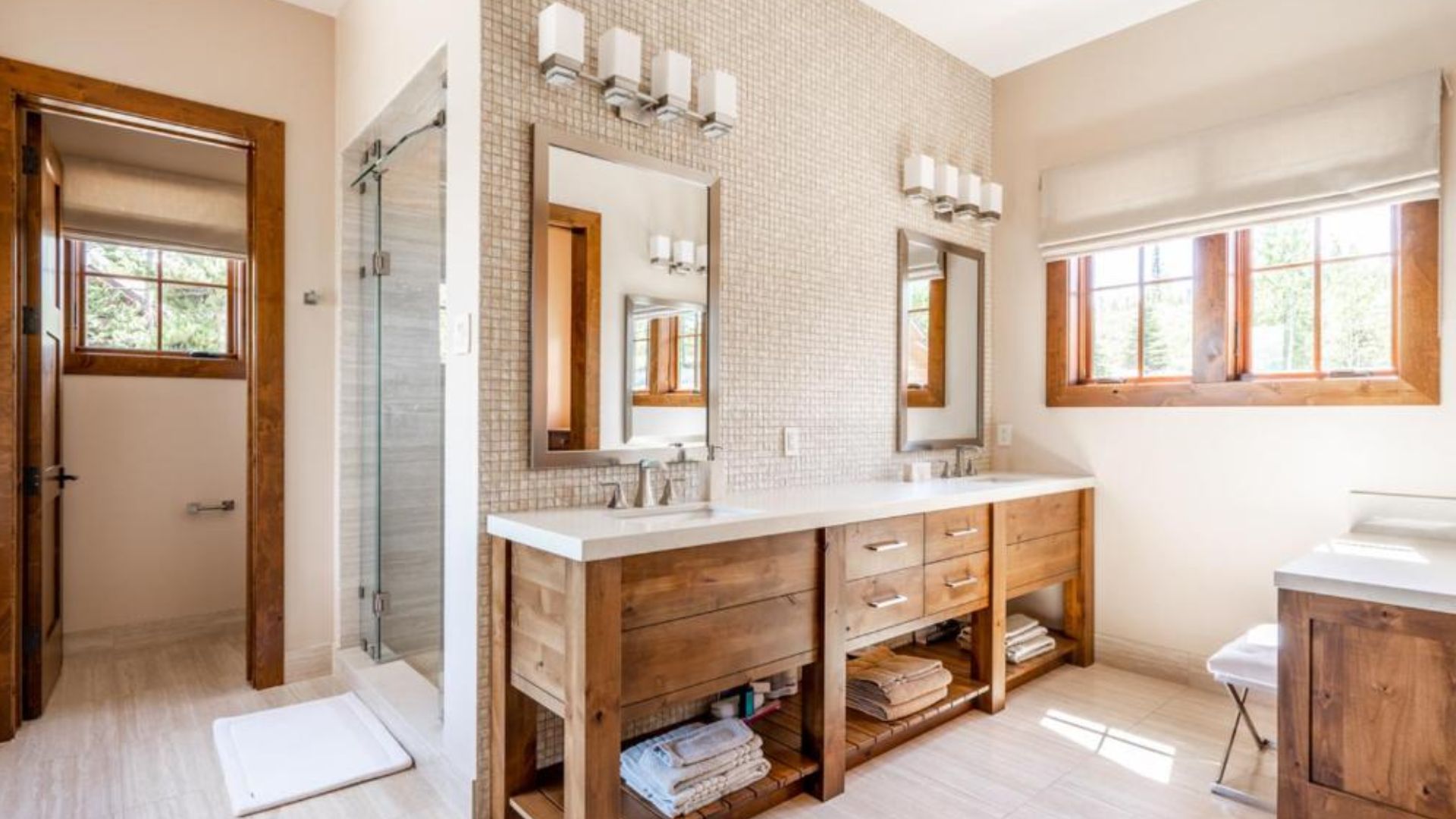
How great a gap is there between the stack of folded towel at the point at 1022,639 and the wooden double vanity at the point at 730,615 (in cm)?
29

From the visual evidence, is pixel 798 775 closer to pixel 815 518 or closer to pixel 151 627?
pixel 815 518

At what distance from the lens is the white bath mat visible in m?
2.10

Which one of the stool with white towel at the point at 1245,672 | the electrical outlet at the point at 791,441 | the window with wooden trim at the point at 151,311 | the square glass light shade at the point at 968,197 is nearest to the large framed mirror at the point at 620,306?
the electrical outlet at the point at 791,441

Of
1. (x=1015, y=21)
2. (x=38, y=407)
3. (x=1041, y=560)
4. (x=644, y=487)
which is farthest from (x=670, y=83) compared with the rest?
(x=38, y=407)

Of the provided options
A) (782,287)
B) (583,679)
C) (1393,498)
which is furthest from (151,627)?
(1393,498)

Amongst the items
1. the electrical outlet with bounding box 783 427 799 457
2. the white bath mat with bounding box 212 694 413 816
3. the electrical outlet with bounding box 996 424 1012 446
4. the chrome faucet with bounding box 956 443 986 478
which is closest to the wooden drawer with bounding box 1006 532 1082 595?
the chrome faucet with bounding box 956 443 986 478

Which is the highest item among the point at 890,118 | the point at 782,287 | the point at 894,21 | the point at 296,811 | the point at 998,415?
the point at 894,21

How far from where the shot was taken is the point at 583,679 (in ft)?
5.15

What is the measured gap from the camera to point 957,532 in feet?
8.25

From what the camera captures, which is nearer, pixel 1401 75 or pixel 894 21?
pixel 1401 75

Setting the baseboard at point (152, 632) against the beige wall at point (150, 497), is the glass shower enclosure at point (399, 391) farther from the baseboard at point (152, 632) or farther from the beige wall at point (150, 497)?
the baseboard at point (152, 632)

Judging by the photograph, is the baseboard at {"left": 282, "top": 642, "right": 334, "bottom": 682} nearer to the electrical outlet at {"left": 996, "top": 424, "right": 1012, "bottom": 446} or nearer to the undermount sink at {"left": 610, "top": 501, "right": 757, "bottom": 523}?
the undermount sink at {"left": 610, "top": 501, "right": 757, "bottom": 523}

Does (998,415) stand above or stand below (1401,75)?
below

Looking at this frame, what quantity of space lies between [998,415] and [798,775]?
2.11m
